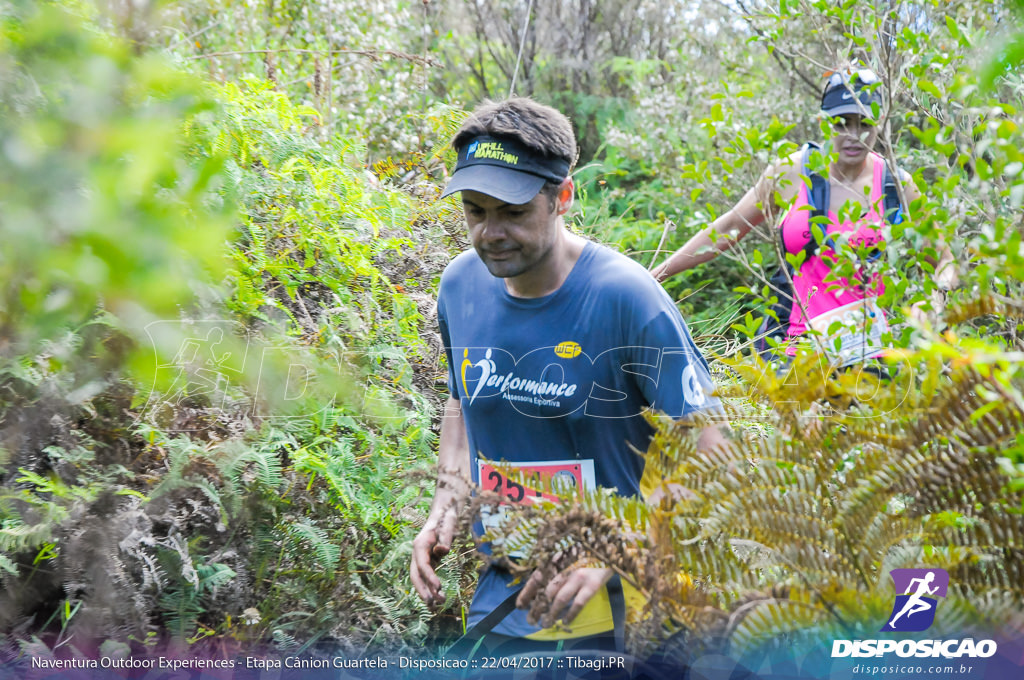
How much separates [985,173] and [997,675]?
89 cm

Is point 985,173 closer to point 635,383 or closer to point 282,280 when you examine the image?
point 635,383

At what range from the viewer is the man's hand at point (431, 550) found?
264 centimetres

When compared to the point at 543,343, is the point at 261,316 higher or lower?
lower

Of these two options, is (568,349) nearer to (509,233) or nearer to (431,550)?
(509,233)

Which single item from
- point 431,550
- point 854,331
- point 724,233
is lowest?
point 431,550

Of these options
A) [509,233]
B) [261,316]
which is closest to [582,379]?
[509,233]

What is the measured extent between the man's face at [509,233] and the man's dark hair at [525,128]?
0.15 m

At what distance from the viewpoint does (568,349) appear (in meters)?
2.49

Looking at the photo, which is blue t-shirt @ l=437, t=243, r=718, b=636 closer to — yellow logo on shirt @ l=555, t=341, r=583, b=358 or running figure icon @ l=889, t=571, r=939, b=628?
yellow logo on shirt @ l=555, t=341, r=583, b=358

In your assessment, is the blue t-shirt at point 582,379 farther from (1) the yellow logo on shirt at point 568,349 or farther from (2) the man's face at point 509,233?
(2) the man's face at point 509,233

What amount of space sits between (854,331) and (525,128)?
1.05 metres

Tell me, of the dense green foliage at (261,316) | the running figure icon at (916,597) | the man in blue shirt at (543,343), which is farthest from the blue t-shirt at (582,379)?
the running figure icon at (916,597)

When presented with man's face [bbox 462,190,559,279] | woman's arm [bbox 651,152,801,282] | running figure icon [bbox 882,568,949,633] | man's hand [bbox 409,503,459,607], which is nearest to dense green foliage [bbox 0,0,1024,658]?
running figure icon [bbox 882,568,949,633]

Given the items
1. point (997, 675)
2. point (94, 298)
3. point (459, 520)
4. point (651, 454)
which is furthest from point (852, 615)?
point (94, 298)
